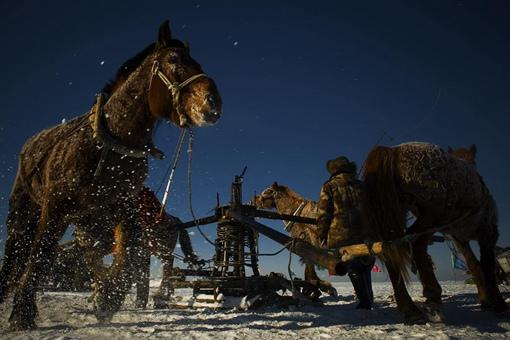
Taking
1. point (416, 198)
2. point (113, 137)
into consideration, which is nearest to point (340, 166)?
point (416, 198)

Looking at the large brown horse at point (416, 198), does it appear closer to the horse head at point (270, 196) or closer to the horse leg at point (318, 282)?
the horse leg at point (318, 282)

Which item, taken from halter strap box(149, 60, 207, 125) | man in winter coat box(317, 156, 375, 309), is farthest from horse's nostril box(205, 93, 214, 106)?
man in winter coat box(317, 156, 375, 309)

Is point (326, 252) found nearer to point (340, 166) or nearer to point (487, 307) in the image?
point (340, 166)

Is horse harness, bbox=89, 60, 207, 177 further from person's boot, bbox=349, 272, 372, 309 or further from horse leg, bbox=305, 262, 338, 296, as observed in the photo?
horse leg, bbox=305, 262, 338, 296

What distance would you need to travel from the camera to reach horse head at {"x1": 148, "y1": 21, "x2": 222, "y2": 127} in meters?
3.13

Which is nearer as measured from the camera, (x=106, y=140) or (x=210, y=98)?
(x=210, y=98)

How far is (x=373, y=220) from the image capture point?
3400 millimetres

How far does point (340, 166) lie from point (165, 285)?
622 centimetres

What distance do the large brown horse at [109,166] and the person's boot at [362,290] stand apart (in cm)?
391

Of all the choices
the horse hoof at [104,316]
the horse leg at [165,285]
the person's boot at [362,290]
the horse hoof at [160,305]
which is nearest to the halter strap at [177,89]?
the horse hoof at [104,316]

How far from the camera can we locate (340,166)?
5.28m

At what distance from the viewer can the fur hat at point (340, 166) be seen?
5.25 m

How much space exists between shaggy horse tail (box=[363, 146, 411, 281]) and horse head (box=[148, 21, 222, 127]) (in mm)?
1808

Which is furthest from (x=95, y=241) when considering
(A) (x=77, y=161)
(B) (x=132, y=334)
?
(B) (x=132, y=334)
